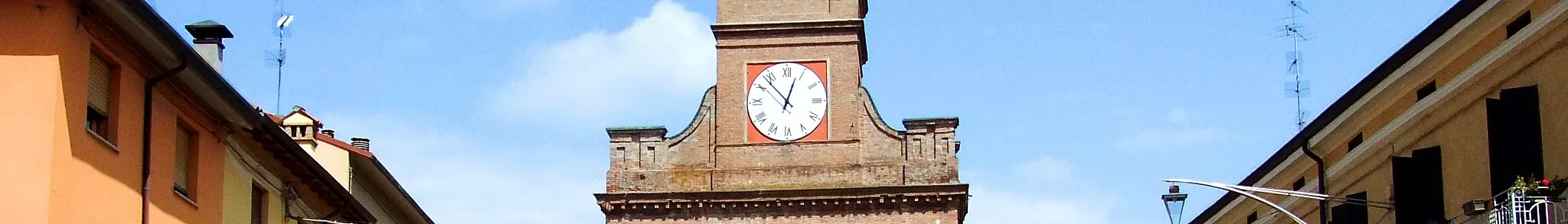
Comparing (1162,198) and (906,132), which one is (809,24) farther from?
(1162,198)

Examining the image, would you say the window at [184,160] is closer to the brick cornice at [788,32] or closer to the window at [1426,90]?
the window at [1426,90]

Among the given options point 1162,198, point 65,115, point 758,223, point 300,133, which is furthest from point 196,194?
point 758,223

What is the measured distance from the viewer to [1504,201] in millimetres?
24031

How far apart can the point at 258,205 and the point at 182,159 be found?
3.58m

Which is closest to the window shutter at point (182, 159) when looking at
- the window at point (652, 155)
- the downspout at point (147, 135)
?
the downspout at point (147, 135)

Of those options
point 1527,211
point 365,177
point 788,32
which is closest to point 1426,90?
point 1527,211

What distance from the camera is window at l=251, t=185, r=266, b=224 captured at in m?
30.3

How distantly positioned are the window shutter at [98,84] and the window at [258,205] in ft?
20.0

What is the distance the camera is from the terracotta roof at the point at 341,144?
4147cm

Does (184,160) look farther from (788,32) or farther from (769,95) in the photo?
(769,95)

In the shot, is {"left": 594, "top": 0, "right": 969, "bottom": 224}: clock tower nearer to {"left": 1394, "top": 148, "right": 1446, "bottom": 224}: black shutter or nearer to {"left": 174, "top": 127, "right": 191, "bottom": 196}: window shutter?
{"left": 1394, "top": 148, "right": 1446, "bottom": 224}: black shutter

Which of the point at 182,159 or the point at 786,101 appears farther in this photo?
the point at 786,101

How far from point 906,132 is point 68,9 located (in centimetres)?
3297

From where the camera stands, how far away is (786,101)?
55031mm
